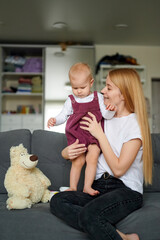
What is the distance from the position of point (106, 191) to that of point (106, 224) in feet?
0.82

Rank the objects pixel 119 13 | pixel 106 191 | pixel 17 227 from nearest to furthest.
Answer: pixel 17 227, pixel 106 191, pixel 119 13

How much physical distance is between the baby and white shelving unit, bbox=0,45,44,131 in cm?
333

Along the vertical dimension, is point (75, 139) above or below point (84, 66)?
below

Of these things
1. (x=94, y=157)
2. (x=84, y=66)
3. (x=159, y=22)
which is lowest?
(x=94, y=157)

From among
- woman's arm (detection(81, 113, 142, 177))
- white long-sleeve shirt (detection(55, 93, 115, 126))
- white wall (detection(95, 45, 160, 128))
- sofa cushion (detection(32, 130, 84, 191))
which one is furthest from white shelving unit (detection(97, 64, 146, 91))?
woman's arm (detection(81, 113, 142, 177))

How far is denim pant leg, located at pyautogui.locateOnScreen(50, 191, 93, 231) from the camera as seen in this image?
1288 millimetres

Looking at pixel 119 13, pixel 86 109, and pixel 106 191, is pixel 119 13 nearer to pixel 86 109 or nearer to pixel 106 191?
pixel 86 109

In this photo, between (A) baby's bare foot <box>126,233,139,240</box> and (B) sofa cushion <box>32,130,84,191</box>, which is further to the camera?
(B) sofa cushion <box>32,130,84,191</box>

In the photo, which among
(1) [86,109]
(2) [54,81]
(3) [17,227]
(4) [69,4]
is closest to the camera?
(3) [17,227]

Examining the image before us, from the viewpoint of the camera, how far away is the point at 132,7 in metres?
3.81

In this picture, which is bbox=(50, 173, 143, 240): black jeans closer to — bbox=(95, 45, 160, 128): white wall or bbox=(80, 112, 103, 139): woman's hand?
bbox=(80, 112, 103, 139): woman's hand

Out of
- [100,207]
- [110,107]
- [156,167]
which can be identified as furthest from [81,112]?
[156,167]

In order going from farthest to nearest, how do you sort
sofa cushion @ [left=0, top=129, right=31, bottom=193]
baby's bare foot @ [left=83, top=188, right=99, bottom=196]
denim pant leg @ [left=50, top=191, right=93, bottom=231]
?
sofa cushion @ [left=0, top=129, right=31, bottom=193]
baby's bare foot @ [left=83, top=188, right=99, bottom=196]
denim pant leg @ [left=50, top=191, right=93, bottom=231]

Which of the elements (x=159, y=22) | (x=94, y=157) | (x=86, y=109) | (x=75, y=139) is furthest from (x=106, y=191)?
(x=159, y=22)
